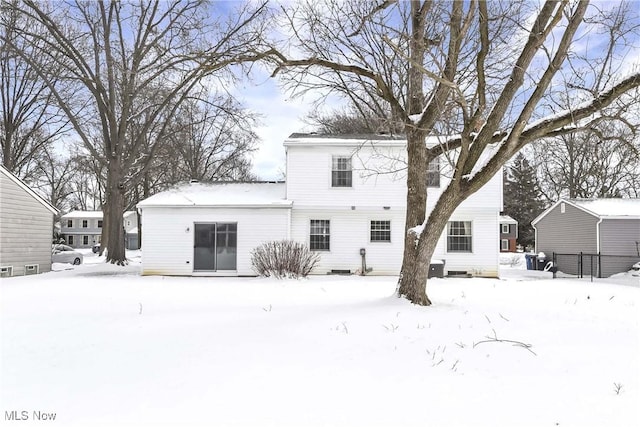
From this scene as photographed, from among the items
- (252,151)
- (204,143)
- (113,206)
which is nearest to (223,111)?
(113,206)

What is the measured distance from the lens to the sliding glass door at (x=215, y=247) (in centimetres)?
1677

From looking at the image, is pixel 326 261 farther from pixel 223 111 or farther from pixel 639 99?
pixel 639 99

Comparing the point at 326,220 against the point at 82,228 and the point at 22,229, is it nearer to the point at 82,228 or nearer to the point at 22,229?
the point at 22,229

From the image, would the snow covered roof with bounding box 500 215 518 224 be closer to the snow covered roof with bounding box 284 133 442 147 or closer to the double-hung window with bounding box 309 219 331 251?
the snow covered roof with bounding box 284 133 442 147

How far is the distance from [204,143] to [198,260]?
20984mm

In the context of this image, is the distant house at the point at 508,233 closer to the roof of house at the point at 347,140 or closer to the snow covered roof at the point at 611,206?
the snow covered roof at the point at 611,206

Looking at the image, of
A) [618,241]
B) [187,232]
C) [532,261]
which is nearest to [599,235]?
[618,241]

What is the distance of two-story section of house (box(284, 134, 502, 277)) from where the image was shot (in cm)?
1700

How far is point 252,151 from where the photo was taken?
34.2 metres

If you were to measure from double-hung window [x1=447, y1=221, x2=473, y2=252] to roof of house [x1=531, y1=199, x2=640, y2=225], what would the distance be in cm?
678

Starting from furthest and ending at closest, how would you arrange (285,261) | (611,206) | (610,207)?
(611,206) → (610,207) → (285,261)

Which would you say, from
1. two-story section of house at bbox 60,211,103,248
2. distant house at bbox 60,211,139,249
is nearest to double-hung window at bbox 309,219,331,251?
distant house at bbox 60,211,139,249

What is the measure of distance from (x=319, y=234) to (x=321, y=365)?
12890 mm

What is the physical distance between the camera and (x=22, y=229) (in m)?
17.2
